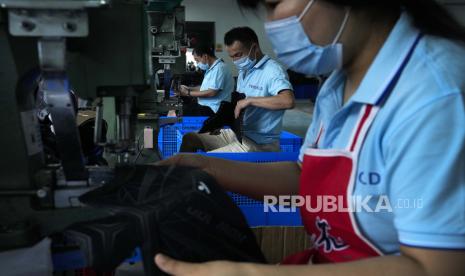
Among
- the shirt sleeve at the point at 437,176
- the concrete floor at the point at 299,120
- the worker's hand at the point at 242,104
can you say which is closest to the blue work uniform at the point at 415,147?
the shirt sleeve at the point at 437,176

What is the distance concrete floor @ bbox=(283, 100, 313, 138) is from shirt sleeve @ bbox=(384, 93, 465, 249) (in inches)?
199

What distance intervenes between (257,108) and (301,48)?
5.69 feet

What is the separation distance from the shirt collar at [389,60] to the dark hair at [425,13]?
0.01 metres

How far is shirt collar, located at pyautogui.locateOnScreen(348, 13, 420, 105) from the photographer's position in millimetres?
693

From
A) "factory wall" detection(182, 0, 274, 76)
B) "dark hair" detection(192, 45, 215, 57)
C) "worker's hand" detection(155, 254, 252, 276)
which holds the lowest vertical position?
"worker's hand" detection(155, 254, 252, 276)

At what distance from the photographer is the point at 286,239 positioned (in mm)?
1373

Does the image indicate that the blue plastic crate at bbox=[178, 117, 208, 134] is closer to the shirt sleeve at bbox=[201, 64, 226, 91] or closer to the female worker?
the shirt sleeve at bbox=[201, 64, 226, 91]

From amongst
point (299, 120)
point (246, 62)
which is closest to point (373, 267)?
point (246, 62)

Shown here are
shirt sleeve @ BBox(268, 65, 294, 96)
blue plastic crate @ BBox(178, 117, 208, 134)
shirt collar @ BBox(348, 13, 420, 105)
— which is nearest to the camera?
shirt collar @ BBox(348, 13, 420, 105)

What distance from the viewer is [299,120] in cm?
791

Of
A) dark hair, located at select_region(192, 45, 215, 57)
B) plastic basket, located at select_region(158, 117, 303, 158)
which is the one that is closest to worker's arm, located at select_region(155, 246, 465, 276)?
plastic basket, located at select_region(158, 117, 303, 158)

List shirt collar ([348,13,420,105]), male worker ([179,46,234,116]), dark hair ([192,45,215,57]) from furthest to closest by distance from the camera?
dark hair ([192,45,215,57]) < male worker ([179,46,234,116]) < shirt collar ([348,13,420,105])

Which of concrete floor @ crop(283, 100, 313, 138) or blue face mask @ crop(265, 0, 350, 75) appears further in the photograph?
concrete floor @ crop(283, 100, 313, 138)

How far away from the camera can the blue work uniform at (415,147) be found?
581mm
